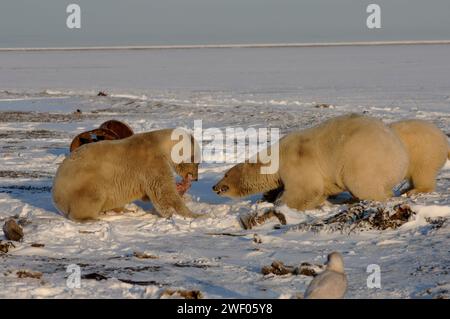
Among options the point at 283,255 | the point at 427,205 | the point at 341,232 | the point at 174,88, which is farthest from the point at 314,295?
the point at 174,88

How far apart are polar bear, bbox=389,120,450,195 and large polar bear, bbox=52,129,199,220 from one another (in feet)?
10.1

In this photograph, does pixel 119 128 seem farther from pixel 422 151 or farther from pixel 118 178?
pixel 422 151

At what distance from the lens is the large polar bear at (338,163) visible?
33.9 feet

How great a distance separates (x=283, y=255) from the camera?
8453 mm

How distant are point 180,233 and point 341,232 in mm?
1873

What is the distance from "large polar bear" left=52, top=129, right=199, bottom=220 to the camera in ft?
34.4

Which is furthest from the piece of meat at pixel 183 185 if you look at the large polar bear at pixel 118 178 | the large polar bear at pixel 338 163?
the large polar bear at pixel 338 163

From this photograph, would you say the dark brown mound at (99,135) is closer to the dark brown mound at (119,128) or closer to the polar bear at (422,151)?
the dark brown mound at (119,128)

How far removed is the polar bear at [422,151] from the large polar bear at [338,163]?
0.61m

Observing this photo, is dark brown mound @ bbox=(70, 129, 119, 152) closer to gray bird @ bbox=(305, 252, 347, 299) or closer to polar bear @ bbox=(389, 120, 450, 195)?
polar bear @ bbox=(389, 120, 450, 195)

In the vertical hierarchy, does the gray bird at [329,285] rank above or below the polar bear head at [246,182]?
above

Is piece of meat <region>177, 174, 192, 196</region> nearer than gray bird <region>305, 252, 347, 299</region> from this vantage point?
No

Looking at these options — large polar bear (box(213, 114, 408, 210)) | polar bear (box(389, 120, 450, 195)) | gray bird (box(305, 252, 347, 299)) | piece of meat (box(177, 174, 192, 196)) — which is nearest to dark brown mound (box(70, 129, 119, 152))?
piece of meat (box(177, 174, 192, 196))

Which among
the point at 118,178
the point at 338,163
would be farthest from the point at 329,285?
the point at 118,178
